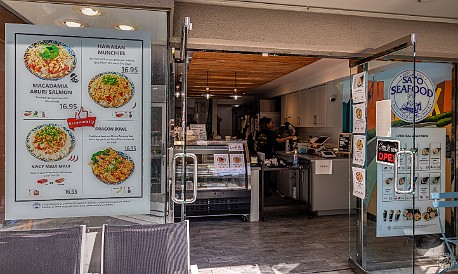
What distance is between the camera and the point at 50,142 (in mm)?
2326

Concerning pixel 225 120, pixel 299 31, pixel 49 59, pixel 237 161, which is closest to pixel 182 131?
pixel 49 59

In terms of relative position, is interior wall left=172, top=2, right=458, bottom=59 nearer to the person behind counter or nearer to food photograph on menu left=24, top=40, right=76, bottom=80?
food photograph on menu left=24, top=40, right=76, bottom=80

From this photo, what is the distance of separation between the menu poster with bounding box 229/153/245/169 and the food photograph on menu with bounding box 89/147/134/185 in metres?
2.68

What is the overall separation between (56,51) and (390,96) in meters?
2.86

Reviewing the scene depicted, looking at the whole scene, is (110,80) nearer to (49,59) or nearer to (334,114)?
(49,59)

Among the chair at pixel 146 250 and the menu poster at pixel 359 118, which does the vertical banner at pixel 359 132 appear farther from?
the chair at pixel 146 250

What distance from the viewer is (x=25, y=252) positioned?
1926mm

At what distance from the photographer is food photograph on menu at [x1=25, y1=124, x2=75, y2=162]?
2.29 meters

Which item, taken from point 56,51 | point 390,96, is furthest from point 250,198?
point 56,51

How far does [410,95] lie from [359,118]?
612 millimetres

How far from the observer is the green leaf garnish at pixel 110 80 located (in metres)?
2.38

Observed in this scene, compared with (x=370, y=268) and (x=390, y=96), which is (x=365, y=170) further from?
(x=370, y=268)

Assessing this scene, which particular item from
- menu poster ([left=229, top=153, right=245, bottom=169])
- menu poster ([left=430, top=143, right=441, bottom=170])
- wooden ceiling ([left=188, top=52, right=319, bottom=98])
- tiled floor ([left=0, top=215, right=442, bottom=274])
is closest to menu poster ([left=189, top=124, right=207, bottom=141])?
wooden ceiling ([left=188, top=52, right=319, bottom=98])

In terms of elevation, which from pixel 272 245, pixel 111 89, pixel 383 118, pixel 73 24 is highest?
pixel 73 24
